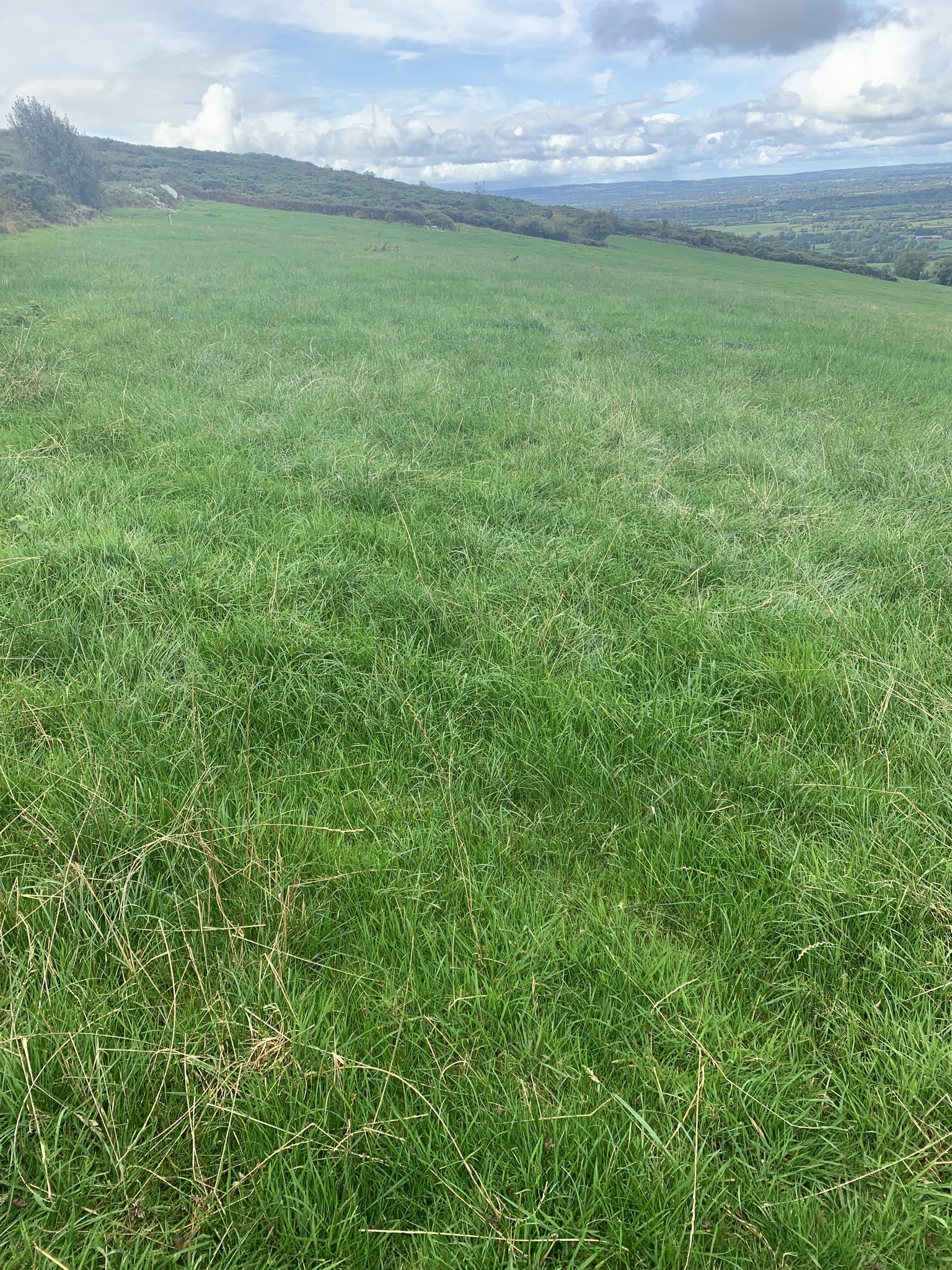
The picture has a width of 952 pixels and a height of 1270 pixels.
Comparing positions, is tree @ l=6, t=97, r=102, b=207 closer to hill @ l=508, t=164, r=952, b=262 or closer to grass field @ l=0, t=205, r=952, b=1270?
hill @ l=508, t=164, r=952, b=262

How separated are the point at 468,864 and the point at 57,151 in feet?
258

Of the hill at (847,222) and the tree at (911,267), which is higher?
the hill at (847,222)

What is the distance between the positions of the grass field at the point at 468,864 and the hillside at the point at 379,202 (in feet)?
171

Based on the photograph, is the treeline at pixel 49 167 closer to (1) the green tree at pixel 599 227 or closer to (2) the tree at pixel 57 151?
(2) the tree at pixel 57 151

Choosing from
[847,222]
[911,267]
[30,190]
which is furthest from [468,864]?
[847,222]

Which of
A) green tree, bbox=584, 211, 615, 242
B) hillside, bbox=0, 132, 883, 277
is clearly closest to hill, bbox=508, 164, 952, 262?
green tree, bbox=584, 211, 615, 242

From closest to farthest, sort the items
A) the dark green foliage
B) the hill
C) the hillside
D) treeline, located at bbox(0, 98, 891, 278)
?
the dark green foliage, treeline, located at bbox(0, 98, 891, 278), the hillside, the hill

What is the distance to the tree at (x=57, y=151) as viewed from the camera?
53094 millimetres

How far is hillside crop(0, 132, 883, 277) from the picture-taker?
61750 millimetres

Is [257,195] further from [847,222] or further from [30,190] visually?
[847,222]

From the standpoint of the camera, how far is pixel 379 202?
77.3 metres

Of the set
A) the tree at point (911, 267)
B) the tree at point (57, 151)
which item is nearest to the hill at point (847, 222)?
the tree at point (911, 267)

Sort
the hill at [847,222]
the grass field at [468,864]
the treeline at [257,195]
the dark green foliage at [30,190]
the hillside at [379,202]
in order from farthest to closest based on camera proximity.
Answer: the hill at [847,222]
the hillside at [379,202]
the treeline at [257,195]
the dark green foliage at [30,190]
the grass field at [468,864]

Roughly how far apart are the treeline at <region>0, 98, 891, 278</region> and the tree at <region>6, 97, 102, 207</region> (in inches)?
3.2
